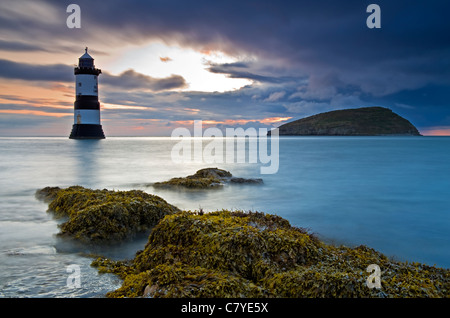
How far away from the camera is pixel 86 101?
153 ft

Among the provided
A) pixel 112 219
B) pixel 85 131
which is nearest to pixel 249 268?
pixel 112 219

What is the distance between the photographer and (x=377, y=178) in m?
18.1

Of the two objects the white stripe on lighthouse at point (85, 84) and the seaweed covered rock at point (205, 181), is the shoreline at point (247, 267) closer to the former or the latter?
the seaweed covered rock at point (205, 181)

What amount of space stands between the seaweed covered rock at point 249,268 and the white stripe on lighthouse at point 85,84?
156 feet

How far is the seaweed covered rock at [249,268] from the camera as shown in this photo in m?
3.22

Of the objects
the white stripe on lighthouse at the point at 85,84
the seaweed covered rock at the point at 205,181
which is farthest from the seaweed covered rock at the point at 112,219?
the white stripe on lighthouse at the point at 85,84

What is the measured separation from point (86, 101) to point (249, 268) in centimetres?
4942
